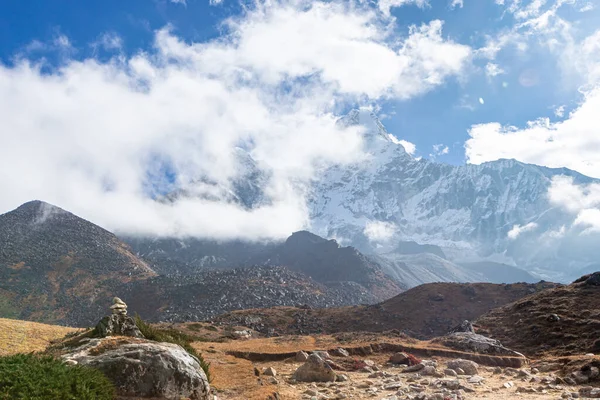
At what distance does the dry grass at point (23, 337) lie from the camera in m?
17.0

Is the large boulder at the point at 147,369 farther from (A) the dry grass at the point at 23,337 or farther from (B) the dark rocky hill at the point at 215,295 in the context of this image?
(B) the dark rocky hill at the point at 215,295

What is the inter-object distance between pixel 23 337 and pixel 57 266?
A: 129163 mm

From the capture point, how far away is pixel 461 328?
45.9 metres

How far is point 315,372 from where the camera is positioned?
2008 centimetres

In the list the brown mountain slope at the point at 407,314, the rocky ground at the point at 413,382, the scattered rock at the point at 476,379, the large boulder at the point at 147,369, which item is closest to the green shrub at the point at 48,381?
the large boulder at the point at 147,369

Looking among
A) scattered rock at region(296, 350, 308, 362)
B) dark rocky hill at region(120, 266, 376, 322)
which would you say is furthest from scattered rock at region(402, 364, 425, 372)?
dark rocky hill at region(120, 266, 376, 322)

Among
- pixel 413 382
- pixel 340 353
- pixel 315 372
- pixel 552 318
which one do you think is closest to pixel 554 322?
pixel 552 318

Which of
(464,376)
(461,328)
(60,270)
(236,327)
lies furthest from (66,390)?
(60,270)

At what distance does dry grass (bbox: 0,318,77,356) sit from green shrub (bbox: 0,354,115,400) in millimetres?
7535

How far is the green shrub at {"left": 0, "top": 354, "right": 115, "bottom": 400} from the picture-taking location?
8.87 meters

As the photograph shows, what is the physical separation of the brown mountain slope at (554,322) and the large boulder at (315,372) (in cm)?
2093

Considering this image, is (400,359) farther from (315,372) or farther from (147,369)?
(147,369)

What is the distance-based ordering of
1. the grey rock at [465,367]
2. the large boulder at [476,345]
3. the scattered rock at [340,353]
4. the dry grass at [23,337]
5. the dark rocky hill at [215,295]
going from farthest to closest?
the dark rocky hill at [215,295] → the large boulder at [476,345] → the scattered rock at [340,353] → the grey rock at [465,367] → the dry grass at [23,337]

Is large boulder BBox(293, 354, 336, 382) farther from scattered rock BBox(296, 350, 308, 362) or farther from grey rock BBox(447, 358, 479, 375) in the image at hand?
grey rock BBox(447, 358, 479, 375)
